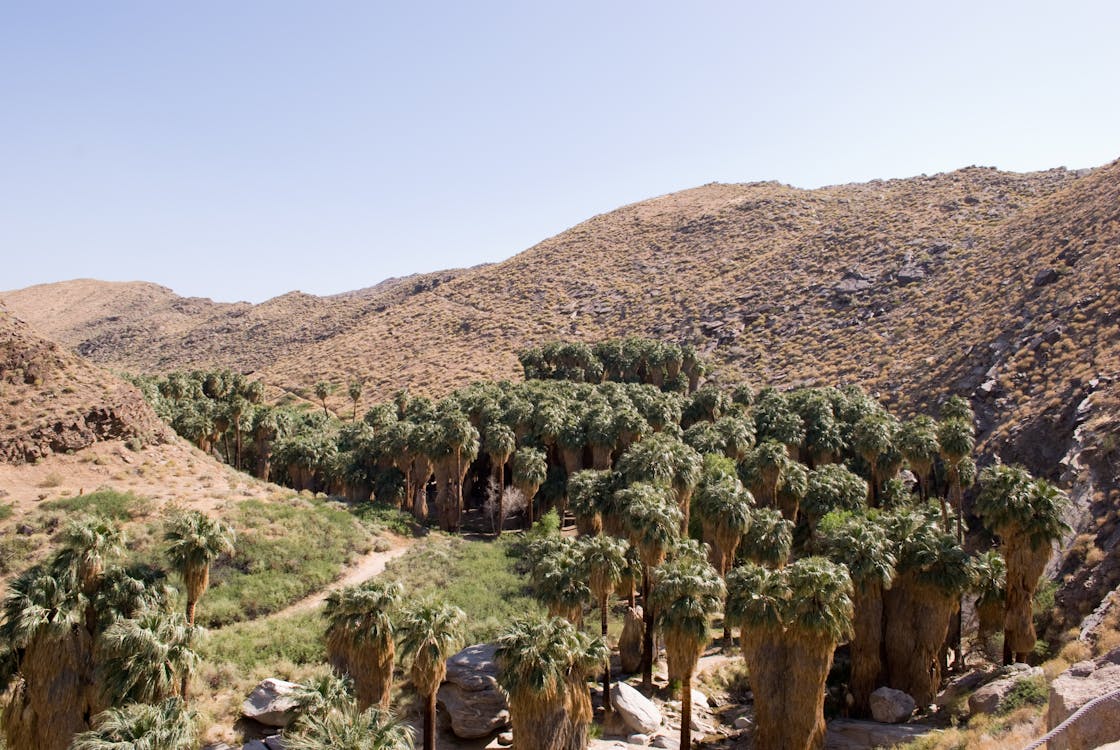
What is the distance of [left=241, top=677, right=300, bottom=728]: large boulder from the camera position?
1003 inches

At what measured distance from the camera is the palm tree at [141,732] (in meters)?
16.1

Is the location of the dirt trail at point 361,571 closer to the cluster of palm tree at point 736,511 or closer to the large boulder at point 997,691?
the cluster of palm tree at point 736,511

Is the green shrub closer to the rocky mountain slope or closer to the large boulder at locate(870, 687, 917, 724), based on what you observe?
the large boulder at locate(870, 687, 917, 724)

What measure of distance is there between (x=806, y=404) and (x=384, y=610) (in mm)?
39773

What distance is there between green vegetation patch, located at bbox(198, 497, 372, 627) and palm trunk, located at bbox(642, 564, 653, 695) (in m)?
18.9

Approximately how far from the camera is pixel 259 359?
13150 centimetres

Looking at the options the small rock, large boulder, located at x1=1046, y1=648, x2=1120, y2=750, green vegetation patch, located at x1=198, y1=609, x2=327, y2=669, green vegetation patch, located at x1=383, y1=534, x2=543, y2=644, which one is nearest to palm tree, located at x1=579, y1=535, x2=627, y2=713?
green vegetation patch, located at x1=383, y1=534, x2=543, y2=644

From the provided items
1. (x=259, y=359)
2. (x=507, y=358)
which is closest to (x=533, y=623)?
(x=507, y=358)

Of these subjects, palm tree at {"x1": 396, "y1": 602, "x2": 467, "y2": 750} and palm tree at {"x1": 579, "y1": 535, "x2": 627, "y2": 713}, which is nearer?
palm tree at {"x1": 396, "y1": 602, "x2": 467, "y2": 750}

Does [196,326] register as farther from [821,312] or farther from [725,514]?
[725,514]

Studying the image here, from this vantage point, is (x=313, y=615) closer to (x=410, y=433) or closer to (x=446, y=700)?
(x=446, y=700)

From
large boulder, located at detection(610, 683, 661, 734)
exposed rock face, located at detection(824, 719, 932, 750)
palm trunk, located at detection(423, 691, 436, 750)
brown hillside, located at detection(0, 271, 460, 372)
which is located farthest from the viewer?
brown hillside, located at detection(0, 271, 460, 372)

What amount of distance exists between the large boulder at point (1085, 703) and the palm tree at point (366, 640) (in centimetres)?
1844

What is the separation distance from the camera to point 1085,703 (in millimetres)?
14469
